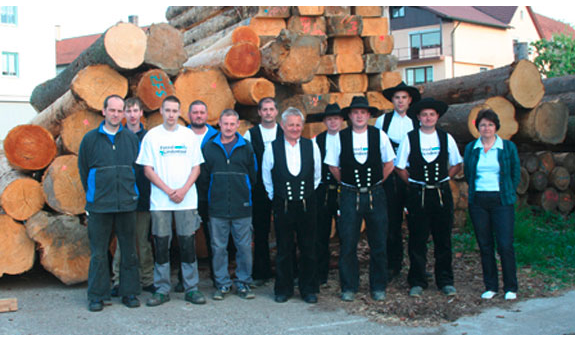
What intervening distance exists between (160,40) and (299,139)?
2162mm

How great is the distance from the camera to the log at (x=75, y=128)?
6719mm

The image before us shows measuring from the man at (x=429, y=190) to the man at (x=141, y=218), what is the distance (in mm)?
2682

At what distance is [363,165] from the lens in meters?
6.08

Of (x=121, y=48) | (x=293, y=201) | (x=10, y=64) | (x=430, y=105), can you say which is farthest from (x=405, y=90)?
(x=10, y=64)

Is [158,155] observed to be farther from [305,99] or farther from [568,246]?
[568,246]

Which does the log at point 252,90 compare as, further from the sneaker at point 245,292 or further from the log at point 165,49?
the sneaker at point 245,292

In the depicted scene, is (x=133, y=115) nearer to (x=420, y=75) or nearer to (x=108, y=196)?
(x=108, y=196)

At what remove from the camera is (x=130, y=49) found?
672 centimetres

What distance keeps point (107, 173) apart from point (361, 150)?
2.51 metres

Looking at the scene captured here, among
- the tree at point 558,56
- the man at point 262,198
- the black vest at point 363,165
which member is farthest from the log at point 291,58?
the tree at point 558,56

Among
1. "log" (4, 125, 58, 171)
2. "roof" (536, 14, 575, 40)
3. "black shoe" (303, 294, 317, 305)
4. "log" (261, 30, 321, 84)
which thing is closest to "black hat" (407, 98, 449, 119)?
"log" (261, 30, 321, 84)

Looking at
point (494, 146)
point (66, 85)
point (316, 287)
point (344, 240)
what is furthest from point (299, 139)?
point (66, 85)
